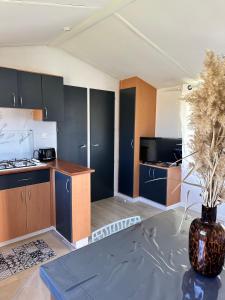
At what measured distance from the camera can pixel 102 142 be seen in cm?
417

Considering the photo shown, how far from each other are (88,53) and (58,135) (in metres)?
1.40

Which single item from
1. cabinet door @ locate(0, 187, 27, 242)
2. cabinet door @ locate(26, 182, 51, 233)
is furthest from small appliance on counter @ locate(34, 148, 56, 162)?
cabinet door @ locate(0, 187, 27, 242)

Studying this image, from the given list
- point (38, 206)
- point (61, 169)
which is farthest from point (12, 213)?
point (61, 169)

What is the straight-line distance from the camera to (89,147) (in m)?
4.00

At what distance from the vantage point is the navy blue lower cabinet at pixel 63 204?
253 centimetres

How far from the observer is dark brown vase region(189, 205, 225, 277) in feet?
3.17

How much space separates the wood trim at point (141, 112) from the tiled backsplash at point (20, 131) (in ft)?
5.04

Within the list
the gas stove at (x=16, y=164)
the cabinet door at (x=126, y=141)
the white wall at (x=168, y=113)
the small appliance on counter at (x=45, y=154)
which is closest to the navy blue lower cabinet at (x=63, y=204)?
the gas stove at (x=16, y=164)

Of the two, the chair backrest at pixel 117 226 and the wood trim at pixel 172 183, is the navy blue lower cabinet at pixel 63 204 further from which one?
the wood trim at pixel 172 183

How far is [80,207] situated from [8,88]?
5.55 ft

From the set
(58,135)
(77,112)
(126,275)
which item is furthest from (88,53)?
(126,275)

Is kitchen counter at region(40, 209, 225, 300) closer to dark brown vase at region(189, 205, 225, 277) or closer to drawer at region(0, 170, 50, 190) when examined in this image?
dark brown vase at region(189, 205, 225, 277)

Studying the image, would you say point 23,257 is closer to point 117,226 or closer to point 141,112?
point 117,226

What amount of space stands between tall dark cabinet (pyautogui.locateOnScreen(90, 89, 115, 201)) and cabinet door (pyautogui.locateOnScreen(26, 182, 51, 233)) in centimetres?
129
